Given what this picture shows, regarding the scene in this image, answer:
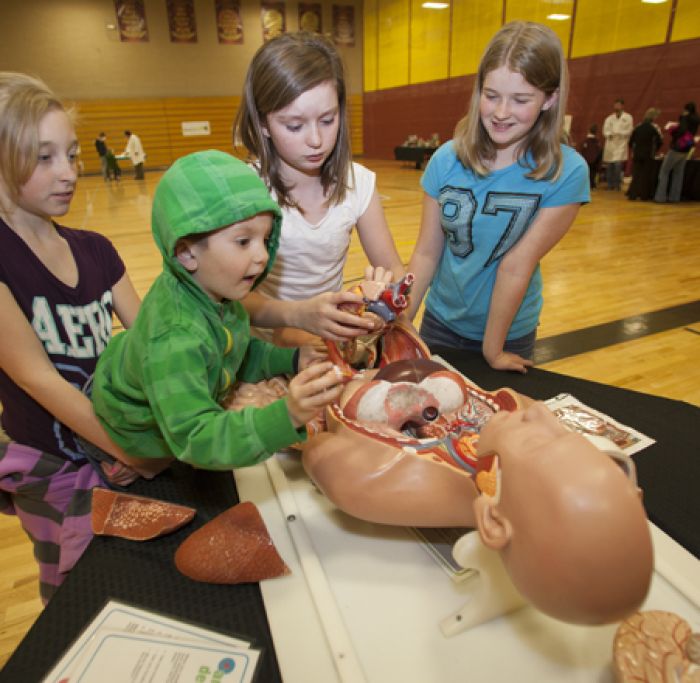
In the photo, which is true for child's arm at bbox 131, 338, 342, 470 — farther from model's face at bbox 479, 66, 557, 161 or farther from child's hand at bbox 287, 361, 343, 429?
model's face at bbox 479, 66, 557, 161

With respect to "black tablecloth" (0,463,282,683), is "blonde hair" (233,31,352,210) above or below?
above

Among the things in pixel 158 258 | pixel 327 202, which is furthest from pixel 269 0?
pixel 327 202

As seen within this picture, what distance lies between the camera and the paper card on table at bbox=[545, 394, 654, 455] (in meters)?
1.37

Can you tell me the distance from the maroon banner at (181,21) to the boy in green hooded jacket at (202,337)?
1516 cm

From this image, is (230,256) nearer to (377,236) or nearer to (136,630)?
(136,630)

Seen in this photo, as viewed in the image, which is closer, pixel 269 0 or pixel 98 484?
pixel 98 484

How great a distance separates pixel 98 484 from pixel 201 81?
50.3ft

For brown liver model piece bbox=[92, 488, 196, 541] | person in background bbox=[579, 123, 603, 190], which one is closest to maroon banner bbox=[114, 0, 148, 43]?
person in background bbox=[579, 123, 603, 190]

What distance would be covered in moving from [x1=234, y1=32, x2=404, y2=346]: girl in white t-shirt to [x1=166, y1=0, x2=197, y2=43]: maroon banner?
1461 cm

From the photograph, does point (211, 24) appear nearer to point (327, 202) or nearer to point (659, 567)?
point (327, 202)

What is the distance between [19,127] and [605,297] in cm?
404

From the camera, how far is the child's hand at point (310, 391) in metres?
0.83

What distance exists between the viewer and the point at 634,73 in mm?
9047

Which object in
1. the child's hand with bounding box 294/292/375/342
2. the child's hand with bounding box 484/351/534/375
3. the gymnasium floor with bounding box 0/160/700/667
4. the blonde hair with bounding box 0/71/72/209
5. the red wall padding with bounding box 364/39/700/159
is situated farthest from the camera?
the red wall padding with bounding box 364/39/700/159
